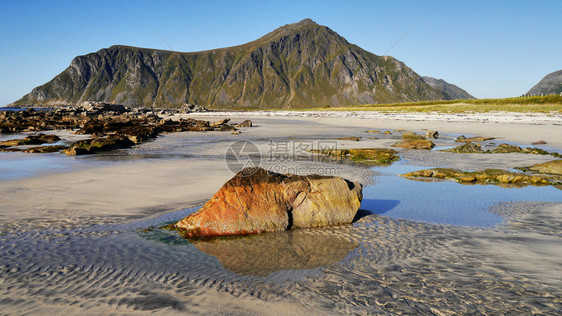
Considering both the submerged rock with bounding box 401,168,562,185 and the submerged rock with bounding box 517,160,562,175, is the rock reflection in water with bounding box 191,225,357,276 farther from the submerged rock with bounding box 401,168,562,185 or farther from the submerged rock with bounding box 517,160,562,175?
the submerged rock with bounding box 517,160,562,175

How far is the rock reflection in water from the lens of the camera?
19.1 ft

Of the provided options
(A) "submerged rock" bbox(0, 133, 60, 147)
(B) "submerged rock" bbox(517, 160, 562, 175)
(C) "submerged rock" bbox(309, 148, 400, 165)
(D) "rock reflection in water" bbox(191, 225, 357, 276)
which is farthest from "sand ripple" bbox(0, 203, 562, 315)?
(A) "submerged rock" bbox(0, 133, 60, 147)

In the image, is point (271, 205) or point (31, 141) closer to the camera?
point (271, 205)

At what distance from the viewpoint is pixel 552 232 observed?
715 centimetres

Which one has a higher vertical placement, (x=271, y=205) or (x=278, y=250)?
(x=271, y=205)

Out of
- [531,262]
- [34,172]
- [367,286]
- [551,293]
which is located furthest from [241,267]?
[34,172]

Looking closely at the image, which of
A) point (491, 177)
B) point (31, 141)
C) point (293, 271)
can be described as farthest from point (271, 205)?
point (31, 141)

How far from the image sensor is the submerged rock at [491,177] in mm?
11948

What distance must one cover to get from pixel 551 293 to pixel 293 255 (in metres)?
3.94

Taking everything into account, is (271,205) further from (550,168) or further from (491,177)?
(550,168)

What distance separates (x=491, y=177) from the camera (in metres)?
12.5

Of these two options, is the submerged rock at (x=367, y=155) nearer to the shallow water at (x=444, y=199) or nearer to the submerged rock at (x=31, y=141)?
the shallow water at (x=444, y=199)

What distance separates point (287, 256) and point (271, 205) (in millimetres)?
1636

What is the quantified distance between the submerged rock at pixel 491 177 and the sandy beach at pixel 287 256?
934 mm
